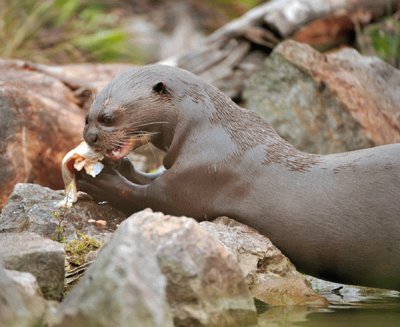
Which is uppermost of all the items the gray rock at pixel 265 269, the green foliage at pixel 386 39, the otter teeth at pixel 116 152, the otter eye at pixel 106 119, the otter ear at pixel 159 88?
the green foliage at pixel 386 39

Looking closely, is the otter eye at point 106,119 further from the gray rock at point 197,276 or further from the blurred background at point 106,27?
the blurred background at point 106,27

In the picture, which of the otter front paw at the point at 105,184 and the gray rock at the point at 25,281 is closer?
the gray rock at the point at 25,281

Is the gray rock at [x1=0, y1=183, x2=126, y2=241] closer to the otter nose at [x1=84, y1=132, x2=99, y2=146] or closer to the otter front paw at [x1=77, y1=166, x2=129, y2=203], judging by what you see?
the otter front paw at [x1=77, y1=166, x2=129, y2=203]

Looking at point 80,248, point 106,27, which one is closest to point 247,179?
point 80,248

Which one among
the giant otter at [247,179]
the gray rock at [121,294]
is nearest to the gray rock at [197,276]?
the gray rock at [121,294]

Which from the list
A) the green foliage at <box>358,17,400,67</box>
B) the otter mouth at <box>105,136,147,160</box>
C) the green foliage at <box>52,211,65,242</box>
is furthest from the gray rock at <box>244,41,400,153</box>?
the green foliage at <box>52,211,65,242</box>

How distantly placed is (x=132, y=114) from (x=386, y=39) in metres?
6.10

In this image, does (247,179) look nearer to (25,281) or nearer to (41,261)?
(41,261)

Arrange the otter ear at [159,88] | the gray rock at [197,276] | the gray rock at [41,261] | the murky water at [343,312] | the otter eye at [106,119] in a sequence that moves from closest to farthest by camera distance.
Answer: the gray rock at [197,276], the gray rock at [41,261], the murky water at [343,312], the otter eye at [106,119], the otter ear at [159,88]

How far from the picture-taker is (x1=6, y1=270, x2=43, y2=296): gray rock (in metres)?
3.92

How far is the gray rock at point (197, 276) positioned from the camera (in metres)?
4.05

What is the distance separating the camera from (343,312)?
4828 millimetres

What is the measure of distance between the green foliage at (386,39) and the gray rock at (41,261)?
6.93 m

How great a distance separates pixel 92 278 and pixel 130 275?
0.65ft
